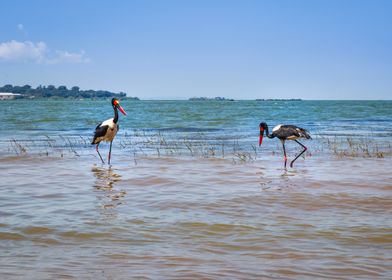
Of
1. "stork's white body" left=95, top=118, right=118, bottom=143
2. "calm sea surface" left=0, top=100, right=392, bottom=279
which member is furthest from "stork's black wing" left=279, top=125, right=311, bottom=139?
"stork's white body" left=95, top=118, right=118, bottom=143

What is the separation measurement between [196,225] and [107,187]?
346cm

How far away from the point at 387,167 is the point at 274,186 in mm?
3949

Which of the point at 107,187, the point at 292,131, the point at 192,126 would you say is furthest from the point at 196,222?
the point at 192,126

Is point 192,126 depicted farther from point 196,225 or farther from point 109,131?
point 196,225

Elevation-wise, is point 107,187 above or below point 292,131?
below

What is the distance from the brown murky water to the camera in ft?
17.0

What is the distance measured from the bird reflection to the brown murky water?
0.09 feet

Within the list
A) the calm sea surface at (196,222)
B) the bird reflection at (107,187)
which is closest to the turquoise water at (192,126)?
the bird reflection at (107,187)

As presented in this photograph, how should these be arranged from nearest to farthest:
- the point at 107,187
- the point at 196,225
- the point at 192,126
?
1. the point at 196,225
2. the point at 107,187
3. the point at 192,126

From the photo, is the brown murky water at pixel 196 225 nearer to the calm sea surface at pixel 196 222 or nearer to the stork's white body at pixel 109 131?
the calm sea surface at pixel 196 222

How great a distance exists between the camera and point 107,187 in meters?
9.98

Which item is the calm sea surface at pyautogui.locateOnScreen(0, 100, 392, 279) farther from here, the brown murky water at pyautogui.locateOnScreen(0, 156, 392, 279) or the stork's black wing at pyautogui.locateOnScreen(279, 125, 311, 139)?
the stork's black wing at pyautogui.locateOnScreen(279, 125, 311, 139)

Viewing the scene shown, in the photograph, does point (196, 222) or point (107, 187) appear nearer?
point (196, 222)

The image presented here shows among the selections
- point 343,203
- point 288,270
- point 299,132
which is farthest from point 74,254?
point 299,132
